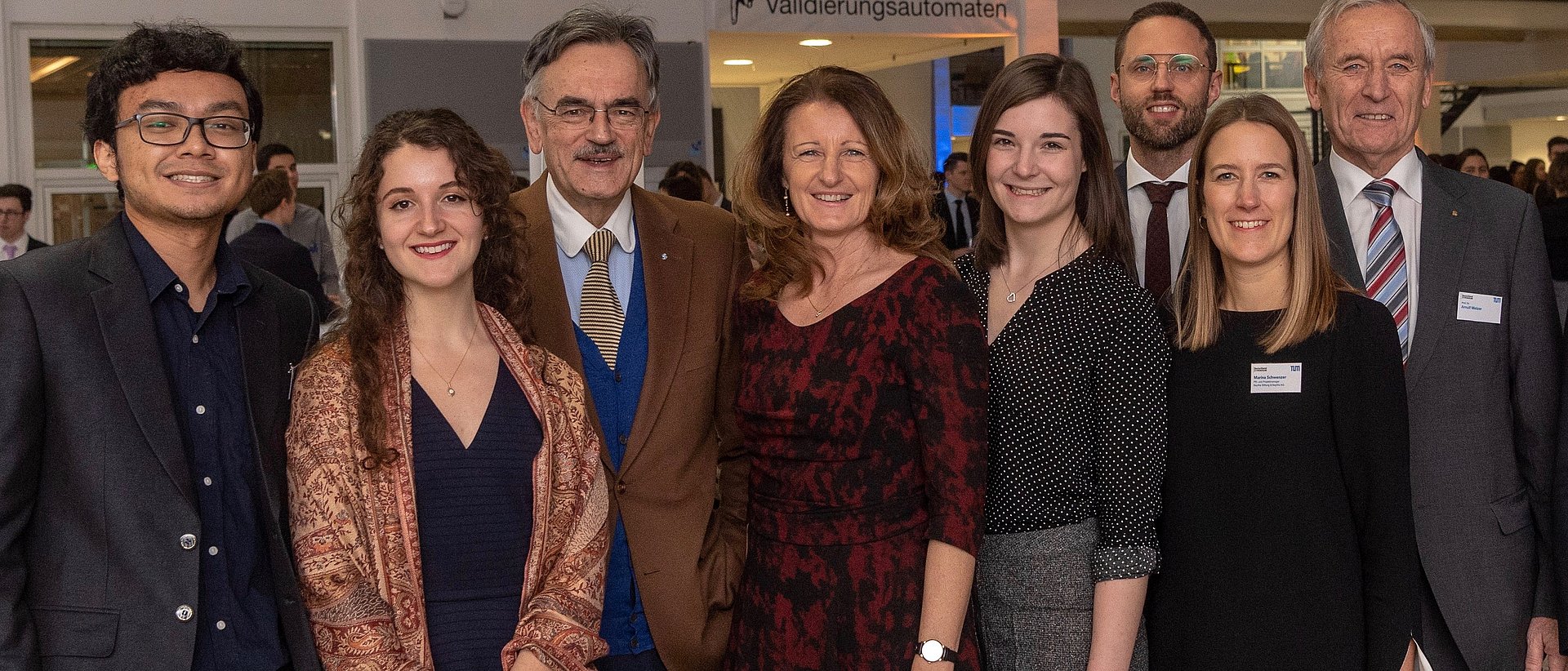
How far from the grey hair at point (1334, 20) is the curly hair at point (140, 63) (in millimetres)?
2436

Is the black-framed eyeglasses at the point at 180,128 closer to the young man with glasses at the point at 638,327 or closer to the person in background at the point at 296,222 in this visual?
the young man with glasses at the point at 638,327

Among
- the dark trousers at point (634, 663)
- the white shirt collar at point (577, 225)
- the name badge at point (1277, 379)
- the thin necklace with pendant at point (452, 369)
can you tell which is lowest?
the dark trousers at point (634, 663)

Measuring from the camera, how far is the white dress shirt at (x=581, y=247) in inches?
112

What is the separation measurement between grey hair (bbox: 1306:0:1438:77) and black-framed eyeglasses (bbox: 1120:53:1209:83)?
45 centimetres

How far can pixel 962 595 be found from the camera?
7.90 feet

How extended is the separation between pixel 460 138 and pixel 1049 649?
1.45 meters

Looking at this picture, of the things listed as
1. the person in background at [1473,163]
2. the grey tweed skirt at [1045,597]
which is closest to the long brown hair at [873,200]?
the grey tweed skirt at [1045,597]

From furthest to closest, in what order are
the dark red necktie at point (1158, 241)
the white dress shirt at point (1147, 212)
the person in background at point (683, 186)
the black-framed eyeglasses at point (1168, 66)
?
the person in background at point (683, 186), the black-framed eyeglasses at point (1168, 66), the white dress shirt at point (1147, 212), the dark red necktie at point (1158, 241)

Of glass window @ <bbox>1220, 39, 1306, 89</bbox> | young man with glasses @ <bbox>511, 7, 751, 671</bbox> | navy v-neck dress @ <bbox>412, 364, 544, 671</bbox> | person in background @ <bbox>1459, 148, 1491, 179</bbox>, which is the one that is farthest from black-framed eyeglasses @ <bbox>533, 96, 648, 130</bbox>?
glass window @ <bbox>1220, 39, 1306, 89</bbox>

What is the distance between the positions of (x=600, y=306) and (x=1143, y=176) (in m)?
1.67

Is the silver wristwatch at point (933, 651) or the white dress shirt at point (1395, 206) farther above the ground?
the white dress shirt at point (1395, 206)

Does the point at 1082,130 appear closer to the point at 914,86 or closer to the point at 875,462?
the point at 875,462

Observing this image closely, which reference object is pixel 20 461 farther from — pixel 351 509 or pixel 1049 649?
pixel 1049 649

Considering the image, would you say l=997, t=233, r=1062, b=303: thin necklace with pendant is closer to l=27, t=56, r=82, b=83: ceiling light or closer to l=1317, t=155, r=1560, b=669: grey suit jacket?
l=1317, t=155, r=1560, b=669: grey suit jacket
